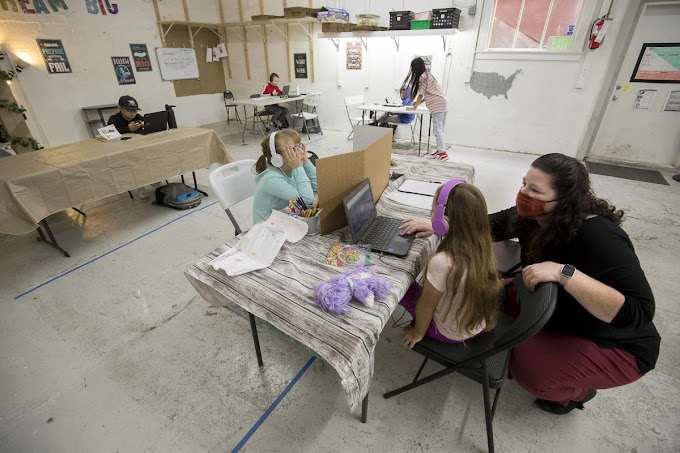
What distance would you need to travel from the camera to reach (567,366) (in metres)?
1.18

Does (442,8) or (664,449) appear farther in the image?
(442,8)

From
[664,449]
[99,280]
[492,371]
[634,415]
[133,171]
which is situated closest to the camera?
[492,371]

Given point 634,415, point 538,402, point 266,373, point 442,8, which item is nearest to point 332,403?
point 266,373

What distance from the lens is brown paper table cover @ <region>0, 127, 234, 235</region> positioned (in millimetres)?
2320

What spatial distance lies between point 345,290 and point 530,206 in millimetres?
857

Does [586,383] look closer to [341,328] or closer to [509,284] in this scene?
[509,284]

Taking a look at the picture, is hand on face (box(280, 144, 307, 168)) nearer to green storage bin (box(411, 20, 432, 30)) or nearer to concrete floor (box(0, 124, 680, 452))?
concrete floor (box(0, 124, 680, 452))

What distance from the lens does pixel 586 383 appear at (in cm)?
120

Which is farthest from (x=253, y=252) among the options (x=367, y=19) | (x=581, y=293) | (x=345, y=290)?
(x=367, y=19)

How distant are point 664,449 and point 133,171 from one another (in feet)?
13.2

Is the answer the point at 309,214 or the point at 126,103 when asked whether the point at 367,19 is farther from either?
the point at 309,214

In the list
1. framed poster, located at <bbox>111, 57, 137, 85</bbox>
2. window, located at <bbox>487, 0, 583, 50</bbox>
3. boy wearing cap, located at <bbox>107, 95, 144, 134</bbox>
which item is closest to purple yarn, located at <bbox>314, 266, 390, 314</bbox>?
boy wearing cap, located at <bbox>107, 95, 144, 134</bbox>

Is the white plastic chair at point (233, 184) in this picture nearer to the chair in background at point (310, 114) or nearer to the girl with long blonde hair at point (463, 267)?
the girl with long blonde hair at point (463, 267)

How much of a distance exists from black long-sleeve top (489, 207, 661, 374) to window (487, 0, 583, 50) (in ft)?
16.1
